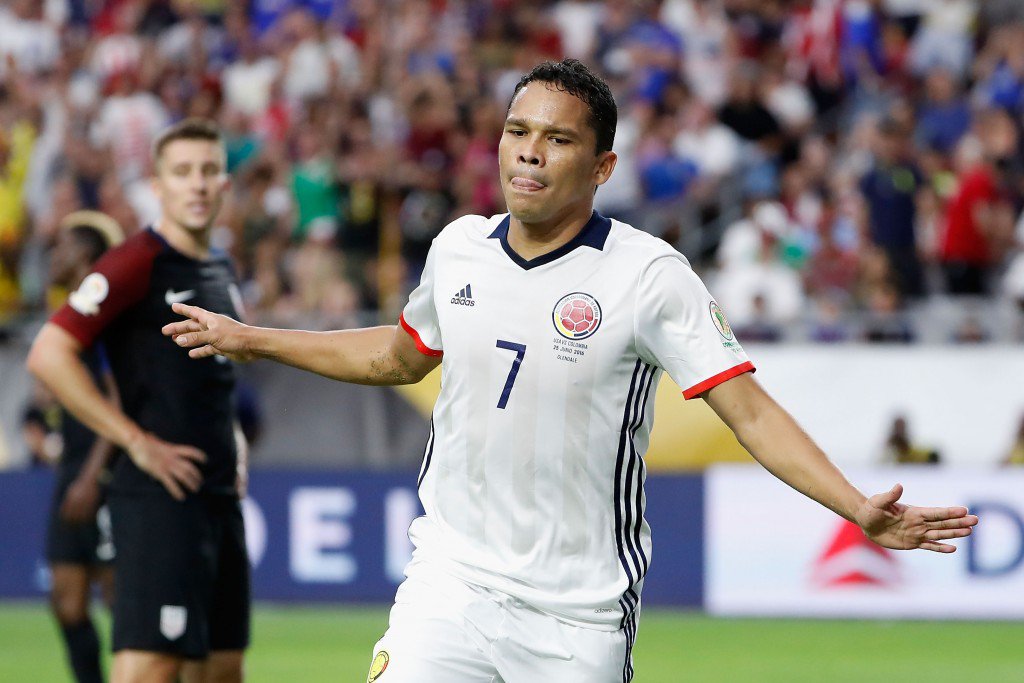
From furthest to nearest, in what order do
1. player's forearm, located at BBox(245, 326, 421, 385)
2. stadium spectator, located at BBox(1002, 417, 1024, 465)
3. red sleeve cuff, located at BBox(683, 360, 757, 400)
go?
stadium spectator, located at BBox(1002, 417, 1024, 465), player's forearm, located at BBox(245, 326, 421, 385), red sleeve cuff, located at BBox(683, 360, 757, 400)

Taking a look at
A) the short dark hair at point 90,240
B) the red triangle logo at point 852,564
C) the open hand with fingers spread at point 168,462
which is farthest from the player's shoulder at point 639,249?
the red triangle logo at point 852,564

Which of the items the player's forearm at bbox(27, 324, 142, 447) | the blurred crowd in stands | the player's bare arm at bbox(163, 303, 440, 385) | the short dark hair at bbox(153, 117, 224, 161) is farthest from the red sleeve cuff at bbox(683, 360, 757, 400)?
the blurred crowd in stands

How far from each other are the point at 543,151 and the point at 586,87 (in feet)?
0.72

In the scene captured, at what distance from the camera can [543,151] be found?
440 centimetres

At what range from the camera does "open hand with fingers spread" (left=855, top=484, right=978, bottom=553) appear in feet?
13.2

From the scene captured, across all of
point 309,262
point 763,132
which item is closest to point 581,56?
point 763,132

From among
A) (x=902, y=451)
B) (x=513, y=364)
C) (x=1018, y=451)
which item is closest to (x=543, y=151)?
(x=513, y=364)

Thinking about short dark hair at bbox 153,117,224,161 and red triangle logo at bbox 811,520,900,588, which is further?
red triangle logo at bbox 811,520,900,588

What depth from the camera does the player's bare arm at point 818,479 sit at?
403 centimetres

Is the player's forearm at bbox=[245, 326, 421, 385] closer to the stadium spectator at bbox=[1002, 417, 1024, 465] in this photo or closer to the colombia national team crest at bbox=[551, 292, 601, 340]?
the colombia national team crest at bbox=[551, 292, 601, 340]

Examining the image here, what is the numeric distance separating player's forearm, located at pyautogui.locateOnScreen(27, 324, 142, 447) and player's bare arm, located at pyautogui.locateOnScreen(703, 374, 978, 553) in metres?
2.59

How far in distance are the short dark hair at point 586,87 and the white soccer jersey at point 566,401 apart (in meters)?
0.27

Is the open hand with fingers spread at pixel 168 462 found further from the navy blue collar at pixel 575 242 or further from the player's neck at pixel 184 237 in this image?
the navy blue collar at pixel 575 242

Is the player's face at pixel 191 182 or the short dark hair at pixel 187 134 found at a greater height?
the short dark hair at pixel 187 134
